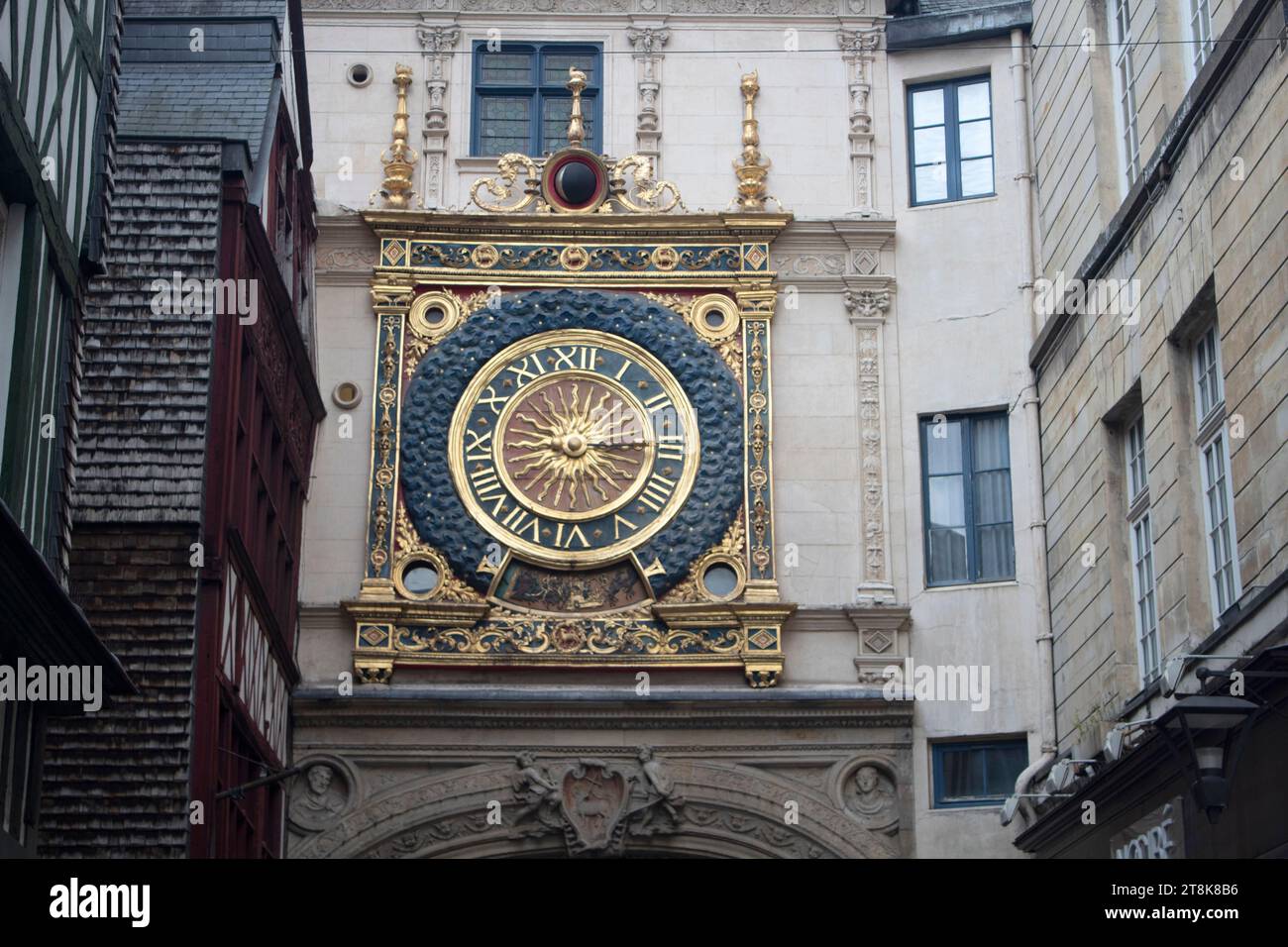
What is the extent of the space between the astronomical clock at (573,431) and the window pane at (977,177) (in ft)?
6.36

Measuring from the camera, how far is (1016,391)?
68.9 feet

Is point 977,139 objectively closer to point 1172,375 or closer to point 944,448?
point 944,448

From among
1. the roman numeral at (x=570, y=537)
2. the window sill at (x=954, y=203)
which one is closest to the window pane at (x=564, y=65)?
the window sill at (x=954, y=203)

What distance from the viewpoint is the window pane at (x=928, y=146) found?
22219 mm

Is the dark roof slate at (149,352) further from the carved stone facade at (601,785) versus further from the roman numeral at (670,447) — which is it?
the roman numeral at (670,447)

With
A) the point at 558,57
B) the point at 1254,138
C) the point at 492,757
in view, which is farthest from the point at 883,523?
the point at 1254,138

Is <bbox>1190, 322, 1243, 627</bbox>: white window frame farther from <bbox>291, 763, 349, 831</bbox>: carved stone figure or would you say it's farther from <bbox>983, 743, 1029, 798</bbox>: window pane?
<bbox>291, 763, 349, 831</bbox>: carved stone figure

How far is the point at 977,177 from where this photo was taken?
22.0 metres

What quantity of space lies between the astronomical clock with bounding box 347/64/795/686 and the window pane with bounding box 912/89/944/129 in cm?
194

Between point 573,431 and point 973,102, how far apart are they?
513 centimetres

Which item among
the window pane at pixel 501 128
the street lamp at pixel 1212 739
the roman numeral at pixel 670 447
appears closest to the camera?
the street lamp at pixel 1212 739

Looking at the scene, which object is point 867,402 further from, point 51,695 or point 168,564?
point 51,695
